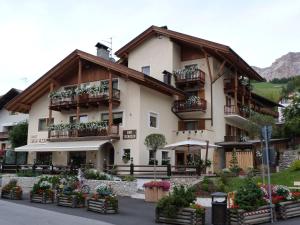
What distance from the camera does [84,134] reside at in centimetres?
3225

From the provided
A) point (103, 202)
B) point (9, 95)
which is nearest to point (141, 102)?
point (103, 202)

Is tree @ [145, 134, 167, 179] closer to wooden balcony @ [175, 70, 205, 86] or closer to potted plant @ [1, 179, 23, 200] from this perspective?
wooden balcony @ [175, 70, 205, 86]

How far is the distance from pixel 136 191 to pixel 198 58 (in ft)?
51.3

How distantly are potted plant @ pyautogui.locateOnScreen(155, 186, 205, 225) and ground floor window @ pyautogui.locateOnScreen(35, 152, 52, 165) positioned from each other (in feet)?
79.5

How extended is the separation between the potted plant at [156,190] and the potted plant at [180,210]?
6025 millimetres

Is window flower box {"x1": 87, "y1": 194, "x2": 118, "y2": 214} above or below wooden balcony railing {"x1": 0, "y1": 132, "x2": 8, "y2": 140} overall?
below

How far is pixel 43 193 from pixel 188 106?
1639cm

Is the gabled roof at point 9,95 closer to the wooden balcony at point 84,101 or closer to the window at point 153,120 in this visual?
the wooden balcony at point 84,101

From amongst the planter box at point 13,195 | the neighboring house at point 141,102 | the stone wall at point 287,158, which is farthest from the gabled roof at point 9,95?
the stone wall at point 287,158

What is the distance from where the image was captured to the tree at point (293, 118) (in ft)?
127

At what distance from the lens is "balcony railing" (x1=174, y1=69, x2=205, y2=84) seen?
33438 mm

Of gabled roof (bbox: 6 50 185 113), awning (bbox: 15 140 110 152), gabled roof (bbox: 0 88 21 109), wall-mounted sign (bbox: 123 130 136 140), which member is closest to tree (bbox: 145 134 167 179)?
wall-mounted sign (bbox: 123 130 136 140)

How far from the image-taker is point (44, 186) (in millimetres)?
20266

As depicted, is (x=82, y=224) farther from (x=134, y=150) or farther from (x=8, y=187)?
(x=134, y=150)
